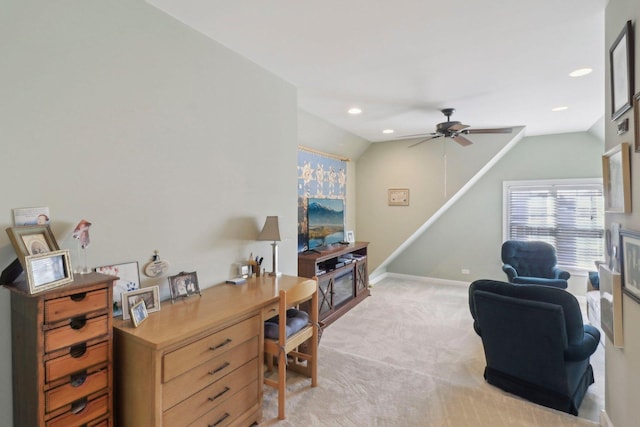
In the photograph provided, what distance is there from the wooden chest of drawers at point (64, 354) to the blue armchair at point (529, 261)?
4.79 m

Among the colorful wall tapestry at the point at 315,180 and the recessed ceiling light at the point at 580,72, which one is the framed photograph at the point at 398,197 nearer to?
the colorful wall tapestry at the point at 315,180

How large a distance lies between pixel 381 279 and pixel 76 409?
5.34 meters

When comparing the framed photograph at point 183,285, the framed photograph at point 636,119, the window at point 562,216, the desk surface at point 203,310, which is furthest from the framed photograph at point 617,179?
the window at point 562,216

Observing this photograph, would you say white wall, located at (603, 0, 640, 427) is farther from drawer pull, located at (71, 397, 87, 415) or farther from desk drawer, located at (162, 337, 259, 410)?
drawer pull, located at (71, 397, 87, 415)

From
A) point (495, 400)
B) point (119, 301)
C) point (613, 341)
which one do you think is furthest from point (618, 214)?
point (119, 301)

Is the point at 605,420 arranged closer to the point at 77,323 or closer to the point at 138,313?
the point at 138,313

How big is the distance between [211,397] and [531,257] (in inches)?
191

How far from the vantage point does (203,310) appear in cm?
186

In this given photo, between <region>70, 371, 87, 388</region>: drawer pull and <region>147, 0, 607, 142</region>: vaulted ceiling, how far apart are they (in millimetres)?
2074

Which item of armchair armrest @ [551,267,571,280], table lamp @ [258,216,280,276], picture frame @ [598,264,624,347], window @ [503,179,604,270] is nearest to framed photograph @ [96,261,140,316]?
table lamp @ [258,216,280,276]

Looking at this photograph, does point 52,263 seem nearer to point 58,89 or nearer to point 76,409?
point 76,409

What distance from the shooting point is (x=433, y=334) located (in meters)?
3.62

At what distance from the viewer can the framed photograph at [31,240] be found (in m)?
1.32

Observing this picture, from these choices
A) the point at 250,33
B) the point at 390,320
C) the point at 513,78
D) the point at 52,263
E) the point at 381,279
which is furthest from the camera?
the point at 381,279
